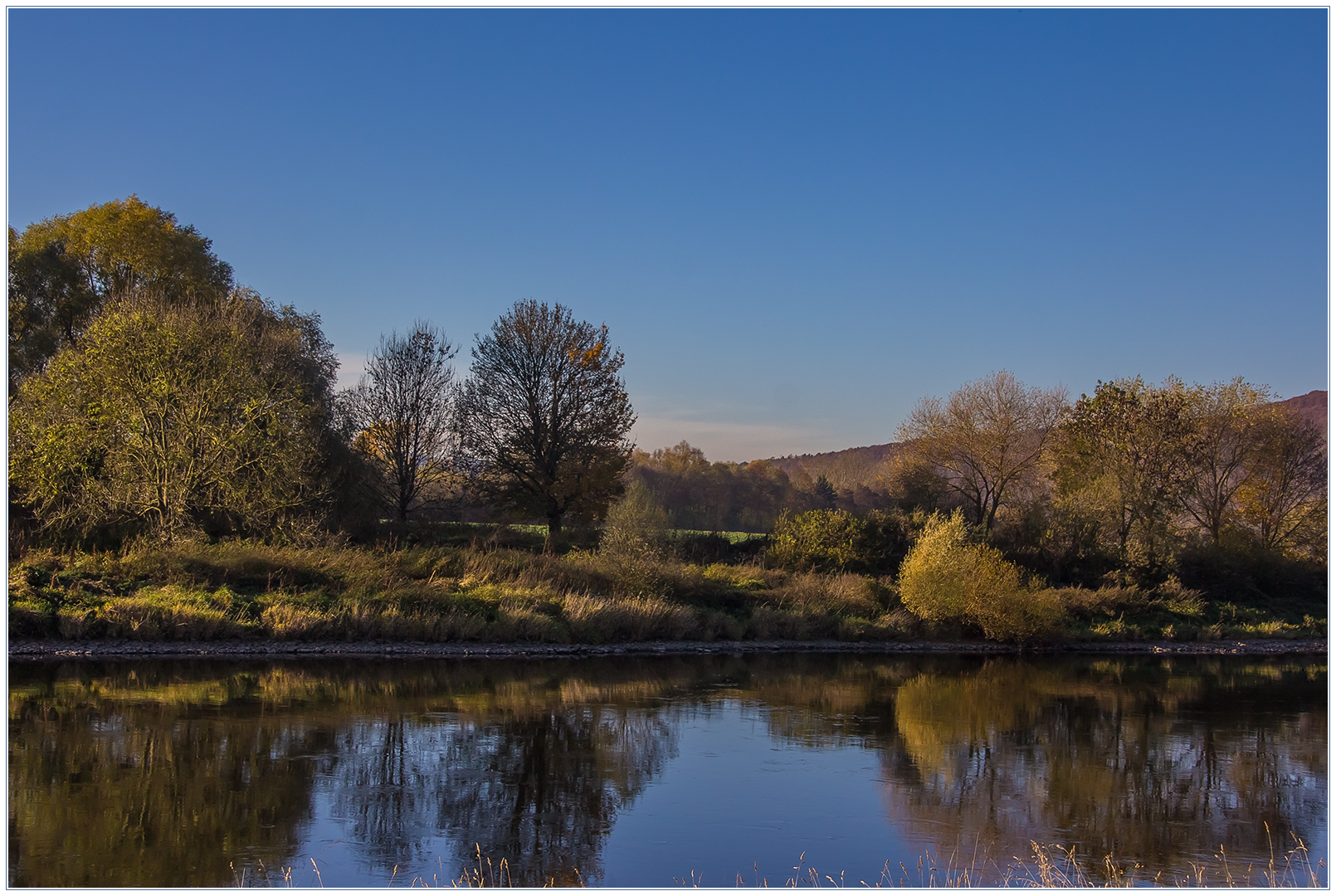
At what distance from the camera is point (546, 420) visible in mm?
43312

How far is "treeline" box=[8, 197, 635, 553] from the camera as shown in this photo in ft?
94.2

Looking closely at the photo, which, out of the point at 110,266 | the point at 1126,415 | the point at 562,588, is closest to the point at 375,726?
the point at 562,588

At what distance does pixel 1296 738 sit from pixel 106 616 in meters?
26.3

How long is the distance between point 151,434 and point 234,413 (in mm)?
2349

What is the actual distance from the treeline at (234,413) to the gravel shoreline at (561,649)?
577 centimetres

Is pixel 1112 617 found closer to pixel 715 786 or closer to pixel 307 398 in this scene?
pixel 715 786

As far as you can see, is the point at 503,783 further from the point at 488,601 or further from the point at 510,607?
the point at 488,601

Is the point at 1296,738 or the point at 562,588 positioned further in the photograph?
the point at 562,588

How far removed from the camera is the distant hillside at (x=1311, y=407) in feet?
156

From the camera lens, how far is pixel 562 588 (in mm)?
31609

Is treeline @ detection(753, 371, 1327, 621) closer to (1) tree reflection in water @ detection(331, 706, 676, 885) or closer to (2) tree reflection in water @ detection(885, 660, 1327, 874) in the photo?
(2) tree reflection in water @ detection(885, 660, 1327, 874)

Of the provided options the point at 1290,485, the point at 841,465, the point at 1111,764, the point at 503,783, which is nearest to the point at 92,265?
the point at 503,783

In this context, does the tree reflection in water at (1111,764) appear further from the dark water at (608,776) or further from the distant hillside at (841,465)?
the distant hillside at (841,465)

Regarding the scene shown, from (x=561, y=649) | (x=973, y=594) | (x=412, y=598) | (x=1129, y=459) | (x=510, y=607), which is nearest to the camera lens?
(x=412, y=598)
